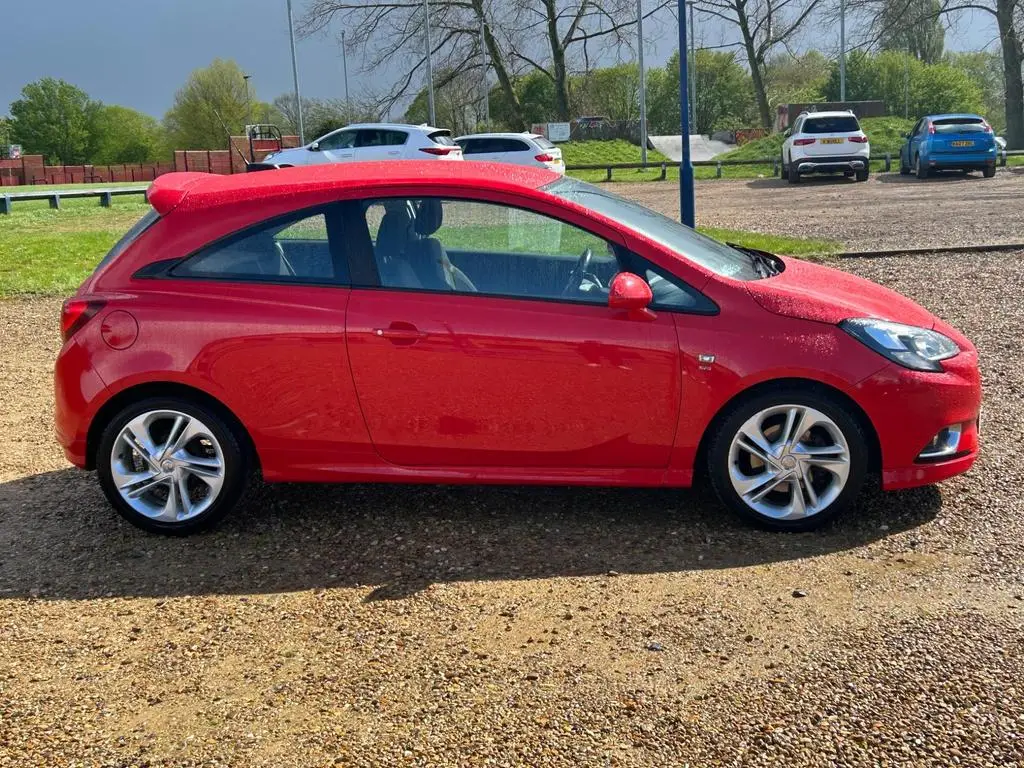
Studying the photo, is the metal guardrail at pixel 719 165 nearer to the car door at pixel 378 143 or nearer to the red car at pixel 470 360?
the car door at pixel 378 143

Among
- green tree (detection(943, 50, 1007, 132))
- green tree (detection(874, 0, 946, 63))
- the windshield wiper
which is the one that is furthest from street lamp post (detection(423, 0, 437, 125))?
the windshield wiper

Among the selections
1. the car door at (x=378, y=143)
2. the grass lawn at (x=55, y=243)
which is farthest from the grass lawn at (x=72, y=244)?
the car door at (x=378, y=143)

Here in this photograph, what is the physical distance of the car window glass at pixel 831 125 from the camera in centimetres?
2720

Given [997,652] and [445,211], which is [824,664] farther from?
[445,211]

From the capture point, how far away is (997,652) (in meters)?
3.41

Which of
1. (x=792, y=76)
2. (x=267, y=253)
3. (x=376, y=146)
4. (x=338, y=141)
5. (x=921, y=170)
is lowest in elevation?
(x=267, y=253)

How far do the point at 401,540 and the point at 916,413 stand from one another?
2.24 metres

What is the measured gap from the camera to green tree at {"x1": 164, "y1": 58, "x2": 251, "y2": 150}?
93250mm

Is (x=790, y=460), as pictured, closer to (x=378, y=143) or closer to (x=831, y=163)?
(x=378, y=143)

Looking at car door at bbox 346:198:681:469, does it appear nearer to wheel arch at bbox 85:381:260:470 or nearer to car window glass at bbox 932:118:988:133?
wheel arch at bbox 85:381:260:470

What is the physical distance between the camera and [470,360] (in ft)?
14.5

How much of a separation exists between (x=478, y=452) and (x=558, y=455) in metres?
0.35

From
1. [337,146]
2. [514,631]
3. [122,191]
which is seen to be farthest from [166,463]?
[122,191]

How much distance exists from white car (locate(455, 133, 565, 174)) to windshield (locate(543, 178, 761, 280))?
22847 millimetres
